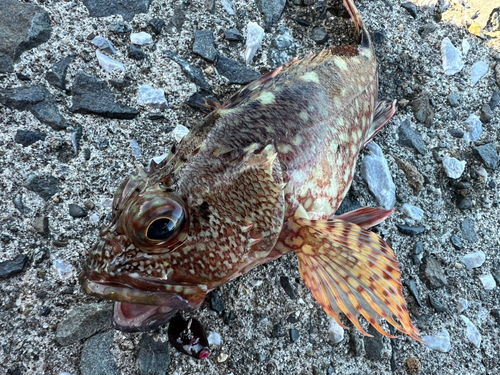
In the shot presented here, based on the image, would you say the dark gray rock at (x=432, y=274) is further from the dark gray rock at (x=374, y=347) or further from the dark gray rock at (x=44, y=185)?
the dark gray rock at (x=44, y=185)

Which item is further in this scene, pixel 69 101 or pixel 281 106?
pixel 69 101

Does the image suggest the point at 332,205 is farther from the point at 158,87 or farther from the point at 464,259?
the point at 158,87

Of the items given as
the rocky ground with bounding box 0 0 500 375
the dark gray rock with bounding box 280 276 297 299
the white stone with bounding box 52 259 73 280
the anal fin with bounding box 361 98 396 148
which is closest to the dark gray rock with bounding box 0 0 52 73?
the rocky ground with bounding box 0 0 500 375

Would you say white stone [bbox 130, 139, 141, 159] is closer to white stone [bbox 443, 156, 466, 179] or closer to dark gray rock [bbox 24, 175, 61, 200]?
dark gray rock [bbox 24, 175, 61, 200]

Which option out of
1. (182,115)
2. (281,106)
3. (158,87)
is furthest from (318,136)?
(158,87)

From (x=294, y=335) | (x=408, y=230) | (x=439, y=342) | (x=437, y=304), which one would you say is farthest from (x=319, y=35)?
(x=439, y=342)

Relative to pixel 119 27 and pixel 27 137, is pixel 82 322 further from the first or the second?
pixel 119 27
